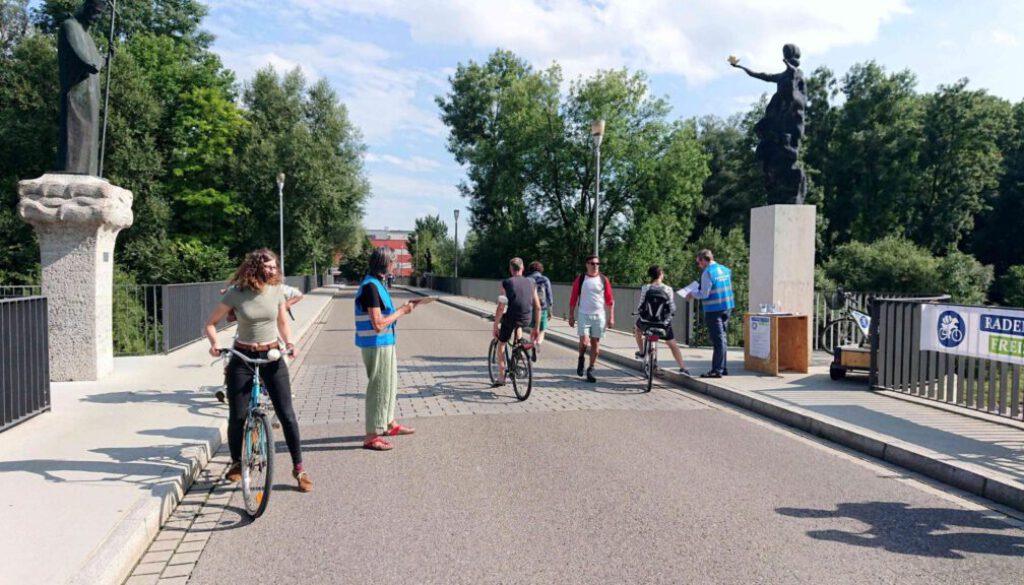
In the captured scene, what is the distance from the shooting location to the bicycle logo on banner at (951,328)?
7.64 meters

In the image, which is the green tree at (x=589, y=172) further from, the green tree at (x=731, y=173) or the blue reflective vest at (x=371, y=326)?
the blue reflective vest at (x=371, y=326)

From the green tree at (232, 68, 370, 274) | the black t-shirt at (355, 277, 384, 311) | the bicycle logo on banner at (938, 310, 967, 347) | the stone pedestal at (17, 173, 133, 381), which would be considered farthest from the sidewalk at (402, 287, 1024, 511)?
the green tree at (232, 68, 370, 274)

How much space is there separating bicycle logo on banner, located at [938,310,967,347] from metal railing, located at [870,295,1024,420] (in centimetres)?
18

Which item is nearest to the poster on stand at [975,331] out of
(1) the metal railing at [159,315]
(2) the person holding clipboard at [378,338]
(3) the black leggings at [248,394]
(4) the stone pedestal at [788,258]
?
(4) the stone pedestal at [788,258]

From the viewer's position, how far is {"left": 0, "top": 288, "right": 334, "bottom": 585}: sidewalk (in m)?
3.75

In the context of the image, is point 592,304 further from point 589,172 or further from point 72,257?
point 589,172

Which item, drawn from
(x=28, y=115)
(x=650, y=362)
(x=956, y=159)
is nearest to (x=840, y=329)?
(x=650, y=362)

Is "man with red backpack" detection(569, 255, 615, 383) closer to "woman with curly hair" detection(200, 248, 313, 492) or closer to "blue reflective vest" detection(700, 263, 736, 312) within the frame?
"blue reflective vest" detection(700, 263, 736, 312)

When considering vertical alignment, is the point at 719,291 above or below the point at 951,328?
above

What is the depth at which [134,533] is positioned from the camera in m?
4.05

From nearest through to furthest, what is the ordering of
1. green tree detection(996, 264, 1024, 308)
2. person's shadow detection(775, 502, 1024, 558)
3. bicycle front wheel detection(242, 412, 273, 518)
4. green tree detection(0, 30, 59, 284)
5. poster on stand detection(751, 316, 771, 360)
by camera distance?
person's shadow detection(775, 502, 1024, 558), bicycle front wheel detection(242, 412, 273, 518), poster on stand detection(751, 316, 771, 360), green tree detection(0, 30, 59, 284), green tree detection(996, 264, 1024, 308)

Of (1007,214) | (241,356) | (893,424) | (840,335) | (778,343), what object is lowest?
(893,424)

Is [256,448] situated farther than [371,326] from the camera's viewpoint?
No

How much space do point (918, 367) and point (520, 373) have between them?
4.75 metres
